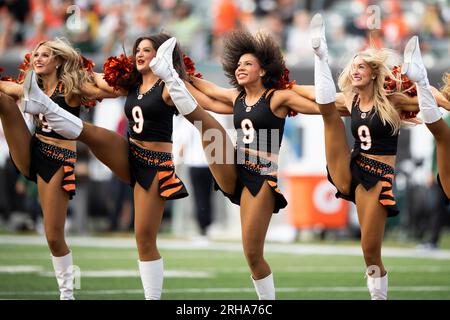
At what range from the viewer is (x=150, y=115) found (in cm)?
664

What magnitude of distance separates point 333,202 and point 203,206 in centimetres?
186

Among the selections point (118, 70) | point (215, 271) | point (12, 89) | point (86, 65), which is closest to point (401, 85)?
point (118, 70)

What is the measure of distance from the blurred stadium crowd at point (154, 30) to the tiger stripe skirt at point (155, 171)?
7.06m

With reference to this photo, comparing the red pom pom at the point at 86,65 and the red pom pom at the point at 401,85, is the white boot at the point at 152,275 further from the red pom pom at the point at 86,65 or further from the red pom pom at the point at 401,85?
the red pom pom at the point at 401,85

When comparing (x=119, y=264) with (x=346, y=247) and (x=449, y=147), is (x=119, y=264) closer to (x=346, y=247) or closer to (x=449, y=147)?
(x=346, y=247)

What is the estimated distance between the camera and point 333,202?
13.6 meters

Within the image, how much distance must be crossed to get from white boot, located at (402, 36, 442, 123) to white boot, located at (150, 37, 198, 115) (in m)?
1.30

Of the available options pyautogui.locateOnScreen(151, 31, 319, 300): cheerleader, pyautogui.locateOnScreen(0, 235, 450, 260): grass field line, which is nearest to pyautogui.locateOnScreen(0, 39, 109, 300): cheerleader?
pyautogui.locateOnScreen(151, 31, 319, 300): cheerleader

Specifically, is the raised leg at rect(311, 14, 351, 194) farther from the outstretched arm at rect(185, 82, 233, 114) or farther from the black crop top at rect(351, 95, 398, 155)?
the outstretched arm at rect(185, 82, 233, 114)

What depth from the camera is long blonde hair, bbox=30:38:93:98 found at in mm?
7027

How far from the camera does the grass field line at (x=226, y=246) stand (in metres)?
11.9

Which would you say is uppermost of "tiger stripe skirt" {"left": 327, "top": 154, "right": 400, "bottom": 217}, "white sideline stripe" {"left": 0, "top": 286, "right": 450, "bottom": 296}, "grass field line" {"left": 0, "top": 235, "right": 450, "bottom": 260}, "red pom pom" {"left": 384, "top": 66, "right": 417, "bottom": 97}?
"red pom pom" {"left": 384, "top": 66, "right": 417, "bottom": 97}

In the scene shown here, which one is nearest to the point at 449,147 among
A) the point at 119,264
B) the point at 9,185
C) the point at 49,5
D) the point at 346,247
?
the point at 119,264
